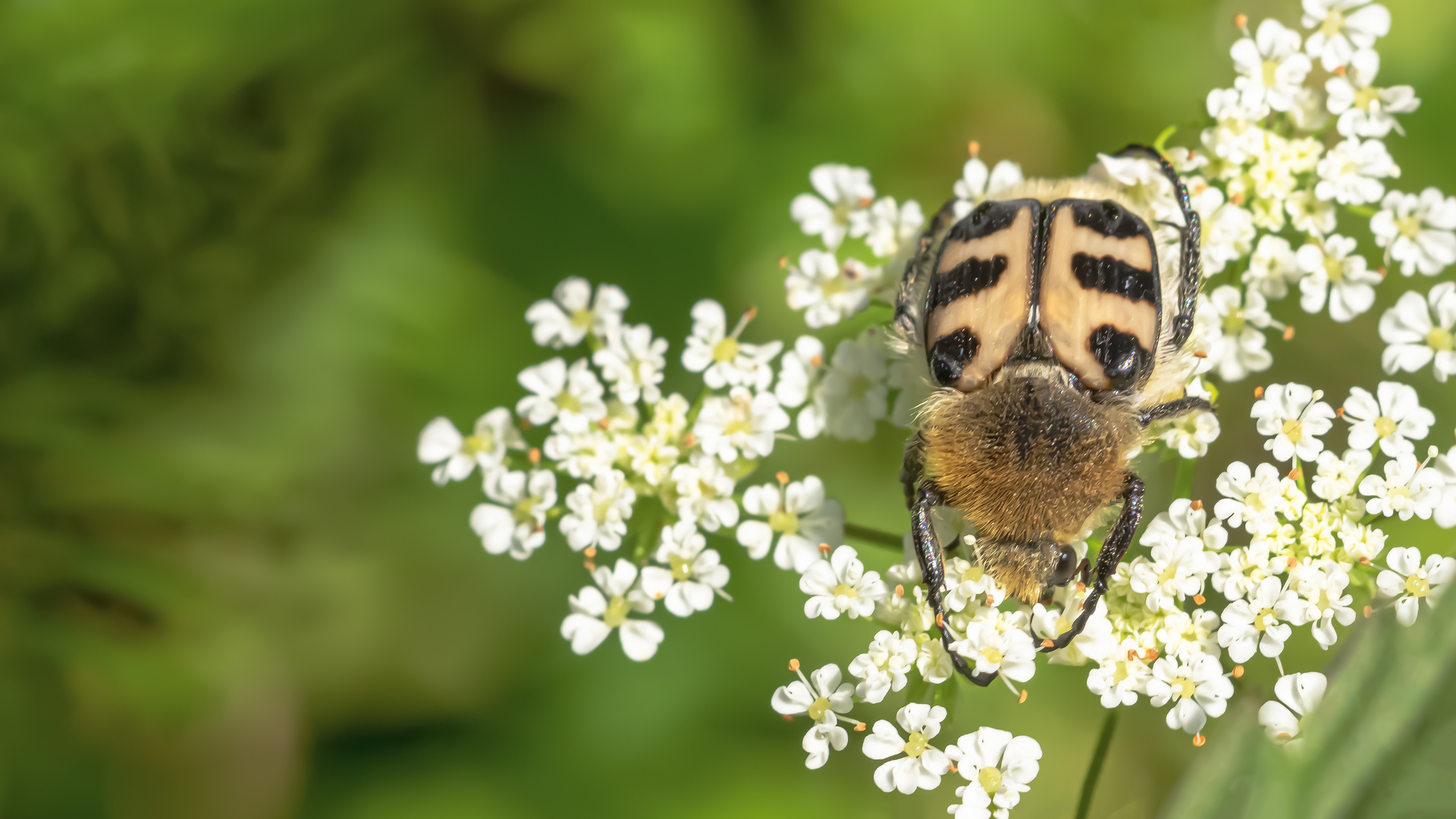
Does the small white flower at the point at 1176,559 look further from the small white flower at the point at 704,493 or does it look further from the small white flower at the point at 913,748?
the small white flower at the point at 704,493

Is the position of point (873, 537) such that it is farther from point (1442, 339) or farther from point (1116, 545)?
point (1442, 339)

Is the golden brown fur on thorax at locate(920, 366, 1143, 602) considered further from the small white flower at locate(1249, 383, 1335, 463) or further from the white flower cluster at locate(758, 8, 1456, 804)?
the small white flower at locate(1249, 383, 1335, 463)

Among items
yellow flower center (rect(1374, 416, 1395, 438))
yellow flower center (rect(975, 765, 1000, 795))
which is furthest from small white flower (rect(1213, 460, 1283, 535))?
yellow flower center (rect(975, 765, 1000, 795))

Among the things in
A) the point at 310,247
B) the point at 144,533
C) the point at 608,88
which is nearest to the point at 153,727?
the point at 144,533

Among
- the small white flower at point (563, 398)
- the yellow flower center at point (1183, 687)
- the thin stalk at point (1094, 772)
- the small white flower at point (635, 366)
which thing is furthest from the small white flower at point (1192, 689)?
the small white flower at point (563, 398)

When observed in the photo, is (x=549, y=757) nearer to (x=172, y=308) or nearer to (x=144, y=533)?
(x=144, y=533)

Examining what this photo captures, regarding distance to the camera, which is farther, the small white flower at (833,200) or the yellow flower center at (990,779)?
the small white flower at (833,200)
